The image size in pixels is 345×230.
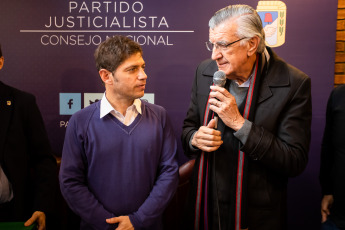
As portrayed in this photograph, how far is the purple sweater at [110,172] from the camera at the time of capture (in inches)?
65.3

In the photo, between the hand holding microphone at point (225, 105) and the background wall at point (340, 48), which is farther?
the background wall at point (340, 48)

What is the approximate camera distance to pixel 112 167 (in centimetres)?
168

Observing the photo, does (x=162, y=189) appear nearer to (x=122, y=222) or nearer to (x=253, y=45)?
(x=122, y=222)

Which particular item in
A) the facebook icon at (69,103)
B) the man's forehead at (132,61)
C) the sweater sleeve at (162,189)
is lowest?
the sweater sleeve at (162,189)

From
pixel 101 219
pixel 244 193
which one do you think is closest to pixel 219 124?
pixel 244 193

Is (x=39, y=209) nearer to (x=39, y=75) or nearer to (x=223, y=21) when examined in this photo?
(x=39, y=75)

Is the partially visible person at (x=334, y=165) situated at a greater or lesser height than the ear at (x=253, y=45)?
lesser

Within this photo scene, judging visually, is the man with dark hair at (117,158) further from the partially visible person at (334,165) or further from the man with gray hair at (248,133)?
the partially visible person at (334,165)

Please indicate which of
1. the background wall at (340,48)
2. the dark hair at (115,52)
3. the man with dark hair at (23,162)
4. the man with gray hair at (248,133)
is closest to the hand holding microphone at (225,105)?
the man with gray hair at (248,133)

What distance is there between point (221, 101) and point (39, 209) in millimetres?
1335

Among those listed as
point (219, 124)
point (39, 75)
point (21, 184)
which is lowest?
point (21, 184)

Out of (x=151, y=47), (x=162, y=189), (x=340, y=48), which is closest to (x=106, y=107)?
(x=162, y=189)

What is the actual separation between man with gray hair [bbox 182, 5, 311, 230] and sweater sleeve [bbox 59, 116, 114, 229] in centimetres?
55

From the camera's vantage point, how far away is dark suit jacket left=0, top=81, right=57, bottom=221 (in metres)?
1.91
